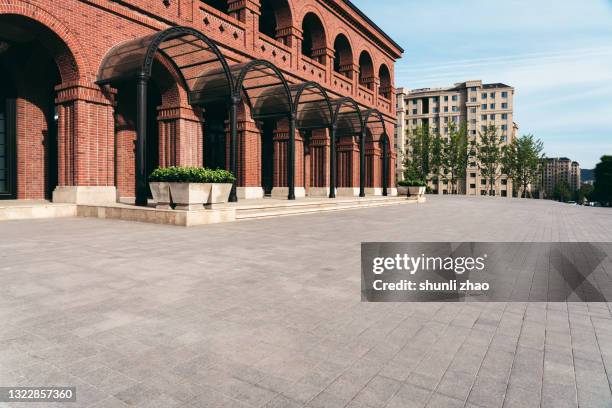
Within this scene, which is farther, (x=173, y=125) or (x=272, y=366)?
(x=173, y=125)

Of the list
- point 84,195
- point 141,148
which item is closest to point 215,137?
point 84,195

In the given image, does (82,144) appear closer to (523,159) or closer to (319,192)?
(319,192)

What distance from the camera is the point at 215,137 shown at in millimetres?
21328

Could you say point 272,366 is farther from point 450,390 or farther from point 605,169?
point 605,169

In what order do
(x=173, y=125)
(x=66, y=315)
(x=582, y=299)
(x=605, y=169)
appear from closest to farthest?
(x=66, y=315), (x=582, y=299), (x=173, y=125), (x=605, y=169)

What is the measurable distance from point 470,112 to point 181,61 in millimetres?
94479

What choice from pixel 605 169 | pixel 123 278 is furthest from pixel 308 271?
pixel 605 169

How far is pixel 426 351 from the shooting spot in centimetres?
283

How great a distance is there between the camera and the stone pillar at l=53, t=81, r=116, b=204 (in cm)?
1257

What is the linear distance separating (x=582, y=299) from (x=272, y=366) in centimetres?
371

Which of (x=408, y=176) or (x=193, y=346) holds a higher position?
(x=408, y=176)

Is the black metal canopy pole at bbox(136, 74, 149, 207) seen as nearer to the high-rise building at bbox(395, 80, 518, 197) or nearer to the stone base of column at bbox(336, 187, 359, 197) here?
the stone base of column at bbox(336, 187, 359, 197)

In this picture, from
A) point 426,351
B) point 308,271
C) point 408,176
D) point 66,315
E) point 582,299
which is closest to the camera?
point 426,351

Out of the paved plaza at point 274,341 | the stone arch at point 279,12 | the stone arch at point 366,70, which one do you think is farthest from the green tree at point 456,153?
the paved plaza at point 274,341
